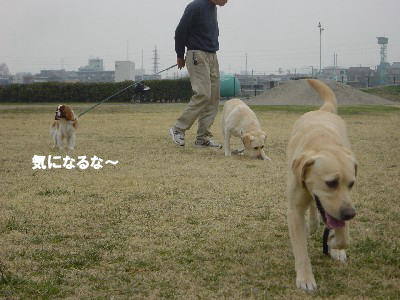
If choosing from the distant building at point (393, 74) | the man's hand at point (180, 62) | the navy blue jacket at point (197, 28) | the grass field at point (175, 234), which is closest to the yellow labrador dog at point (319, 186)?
the grass field at point (175, 234)

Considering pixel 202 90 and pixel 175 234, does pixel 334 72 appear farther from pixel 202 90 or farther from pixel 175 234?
pixel 175 234

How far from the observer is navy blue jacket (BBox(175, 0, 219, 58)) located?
6.28 metres

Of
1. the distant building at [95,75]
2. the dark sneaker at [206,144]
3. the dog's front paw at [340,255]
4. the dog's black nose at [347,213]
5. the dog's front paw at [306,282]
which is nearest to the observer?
the dog's black nose at [347,213]

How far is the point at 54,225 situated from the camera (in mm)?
3070

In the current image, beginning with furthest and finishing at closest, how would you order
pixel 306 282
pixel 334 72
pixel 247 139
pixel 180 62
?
pixel 334 72, pixel 180 62, pixel 247 139, pixel 306 282

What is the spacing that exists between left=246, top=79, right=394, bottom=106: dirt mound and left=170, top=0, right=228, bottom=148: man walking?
12923 millimetres

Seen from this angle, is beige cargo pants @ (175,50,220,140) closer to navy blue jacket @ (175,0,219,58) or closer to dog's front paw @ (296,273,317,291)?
navy blue jacket @ (175,0,219,58)

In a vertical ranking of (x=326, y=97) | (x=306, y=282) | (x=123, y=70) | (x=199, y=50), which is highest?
(x=123, y=70)

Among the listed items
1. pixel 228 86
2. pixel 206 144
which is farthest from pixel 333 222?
pixel 228 86

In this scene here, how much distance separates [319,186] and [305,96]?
19169mm

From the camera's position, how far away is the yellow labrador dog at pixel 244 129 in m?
5.68

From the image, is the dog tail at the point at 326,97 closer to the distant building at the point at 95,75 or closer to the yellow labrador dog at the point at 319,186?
the yellow labrador dog at the point at 319,186

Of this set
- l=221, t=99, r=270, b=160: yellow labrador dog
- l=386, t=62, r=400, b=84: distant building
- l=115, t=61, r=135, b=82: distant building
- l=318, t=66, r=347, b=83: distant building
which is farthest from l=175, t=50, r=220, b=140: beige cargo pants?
l=318, t=66, r=347, b=83: distant building

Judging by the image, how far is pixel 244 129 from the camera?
606 centimetres
